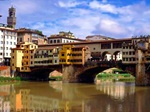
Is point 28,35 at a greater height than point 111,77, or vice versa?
point 28,35

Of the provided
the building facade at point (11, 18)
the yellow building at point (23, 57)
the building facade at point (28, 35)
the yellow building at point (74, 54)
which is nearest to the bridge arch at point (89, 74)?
the yellow building at point (74, 54)

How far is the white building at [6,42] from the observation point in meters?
77.6

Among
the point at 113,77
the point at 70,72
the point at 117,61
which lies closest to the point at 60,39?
the point at 113,77

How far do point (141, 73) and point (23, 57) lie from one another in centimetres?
3215

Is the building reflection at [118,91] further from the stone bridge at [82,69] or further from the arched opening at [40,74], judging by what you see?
the arched opening at [40,74]

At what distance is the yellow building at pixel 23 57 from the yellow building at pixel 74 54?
9929 millimetres

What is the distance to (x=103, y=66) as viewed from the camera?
60938 mm

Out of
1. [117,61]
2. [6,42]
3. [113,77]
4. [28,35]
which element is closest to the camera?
[117,61]

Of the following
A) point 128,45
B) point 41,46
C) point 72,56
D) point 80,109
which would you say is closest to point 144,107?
point 80,109

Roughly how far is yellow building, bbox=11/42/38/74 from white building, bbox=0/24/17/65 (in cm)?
624

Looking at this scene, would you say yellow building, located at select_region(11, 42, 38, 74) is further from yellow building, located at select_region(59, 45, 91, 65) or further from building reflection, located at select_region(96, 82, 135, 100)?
building reflection, located at select_region(96, 82, 135, 100)

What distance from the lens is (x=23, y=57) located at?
73438mm

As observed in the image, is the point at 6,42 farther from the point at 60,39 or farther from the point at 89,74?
the point at 89,74

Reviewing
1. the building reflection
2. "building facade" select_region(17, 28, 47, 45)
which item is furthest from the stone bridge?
"building facade" select_region(17, 28, 47, 45)
